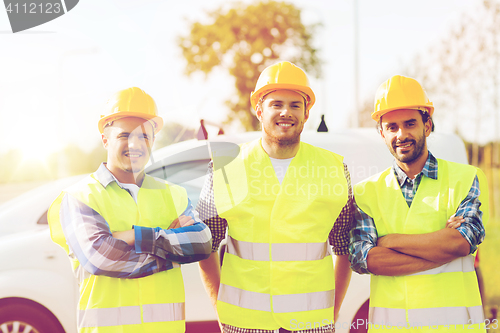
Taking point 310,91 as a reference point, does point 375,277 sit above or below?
below

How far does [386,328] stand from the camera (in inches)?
83.7

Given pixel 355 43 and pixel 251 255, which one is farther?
pixel 355 43

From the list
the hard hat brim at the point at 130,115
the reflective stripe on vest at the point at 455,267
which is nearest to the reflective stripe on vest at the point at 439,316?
the reflective stripe on vest at the point at 455,267

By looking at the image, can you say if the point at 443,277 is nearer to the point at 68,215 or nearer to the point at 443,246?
the point at 443,246

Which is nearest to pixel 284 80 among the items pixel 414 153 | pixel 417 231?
pixel 414 153

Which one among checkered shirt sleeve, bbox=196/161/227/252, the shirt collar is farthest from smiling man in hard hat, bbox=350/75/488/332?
checkered shirt sleeve, bbox=196/161/227/252

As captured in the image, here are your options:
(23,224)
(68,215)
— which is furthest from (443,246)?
(23,224)

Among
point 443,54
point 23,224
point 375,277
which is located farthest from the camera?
point 443,54

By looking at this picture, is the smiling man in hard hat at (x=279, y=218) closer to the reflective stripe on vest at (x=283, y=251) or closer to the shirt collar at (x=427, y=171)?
the reflective stripe on vest at (x=283, y=251)

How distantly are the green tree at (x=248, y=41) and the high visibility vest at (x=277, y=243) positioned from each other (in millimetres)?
8847

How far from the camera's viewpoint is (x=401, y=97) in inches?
88.7

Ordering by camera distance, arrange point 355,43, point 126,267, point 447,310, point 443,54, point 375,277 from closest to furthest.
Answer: point 126,267
point 447,310
point 375,277
point 443,54
point 355,43

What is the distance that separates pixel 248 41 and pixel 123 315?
34.3 ft

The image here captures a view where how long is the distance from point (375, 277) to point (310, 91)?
107 cm
